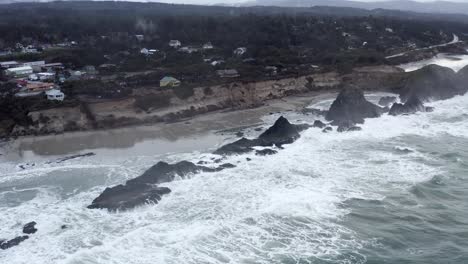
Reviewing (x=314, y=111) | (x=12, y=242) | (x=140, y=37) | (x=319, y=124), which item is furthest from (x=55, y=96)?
(x=140, y=37)

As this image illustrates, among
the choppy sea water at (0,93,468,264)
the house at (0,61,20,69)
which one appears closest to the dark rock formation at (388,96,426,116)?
the choppy sea water at (0,93,468,264)

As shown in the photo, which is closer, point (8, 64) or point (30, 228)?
point (30, 228)

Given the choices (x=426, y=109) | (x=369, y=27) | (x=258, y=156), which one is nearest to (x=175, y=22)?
(x=369, y=27)

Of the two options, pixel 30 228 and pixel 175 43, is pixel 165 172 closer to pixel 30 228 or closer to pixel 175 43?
pixel 30 228

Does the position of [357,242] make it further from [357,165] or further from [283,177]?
[357,165]

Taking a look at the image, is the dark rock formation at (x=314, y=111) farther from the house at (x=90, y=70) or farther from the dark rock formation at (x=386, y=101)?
the house at (x=90, y=70)

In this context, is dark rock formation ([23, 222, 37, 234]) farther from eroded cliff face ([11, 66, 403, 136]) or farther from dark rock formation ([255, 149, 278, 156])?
eroded cliff face ([11, 66, 403, 136])
